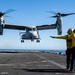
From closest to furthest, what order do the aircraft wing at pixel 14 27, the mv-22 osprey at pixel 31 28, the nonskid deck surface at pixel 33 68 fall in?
the nonskid deck surface at pixel 33 68, the mv-22 osprey at pixel 31 28, the aircraft wing at pixel 14 27

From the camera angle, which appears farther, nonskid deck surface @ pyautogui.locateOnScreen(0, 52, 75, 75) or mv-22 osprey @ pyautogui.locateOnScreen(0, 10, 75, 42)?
mv-22 osprey @ pyautogui.locateOnScreen(0, 10, 75, 42)

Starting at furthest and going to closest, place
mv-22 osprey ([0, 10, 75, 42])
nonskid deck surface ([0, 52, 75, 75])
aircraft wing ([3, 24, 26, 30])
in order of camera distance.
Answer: aircraft wing ([3, 24, 26, 30]) → mv-22 osprey ([0, 10, 75, 42]) → nonskid deck surface ([0, 52, 75, 75])

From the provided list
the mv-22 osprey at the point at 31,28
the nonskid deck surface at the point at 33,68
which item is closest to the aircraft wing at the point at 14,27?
the mv-22 osprey at the point at 31,28

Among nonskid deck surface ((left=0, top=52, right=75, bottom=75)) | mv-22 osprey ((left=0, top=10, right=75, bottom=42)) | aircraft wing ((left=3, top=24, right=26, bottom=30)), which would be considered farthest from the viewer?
Answer: aircraft wing ((left=3, top=24, right=26, bottom=30))

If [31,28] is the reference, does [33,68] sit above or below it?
below

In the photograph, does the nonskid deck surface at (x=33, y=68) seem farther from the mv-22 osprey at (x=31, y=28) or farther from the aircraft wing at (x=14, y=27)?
the aircraft wing at (x=14, y=27)

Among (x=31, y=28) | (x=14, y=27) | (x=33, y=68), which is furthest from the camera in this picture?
(x=14, y=27)

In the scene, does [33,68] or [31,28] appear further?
[31,28]

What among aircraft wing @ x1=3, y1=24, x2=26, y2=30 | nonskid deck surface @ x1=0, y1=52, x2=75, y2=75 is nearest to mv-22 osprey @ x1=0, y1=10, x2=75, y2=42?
aircraft wing @ x1=3, y1=24, x2=26, y2=30

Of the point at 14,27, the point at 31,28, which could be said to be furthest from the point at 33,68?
the point at 14,27

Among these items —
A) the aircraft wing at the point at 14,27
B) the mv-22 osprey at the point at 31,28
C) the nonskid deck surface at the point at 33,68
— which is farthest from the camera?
the aircraft wing at the point at 14,27

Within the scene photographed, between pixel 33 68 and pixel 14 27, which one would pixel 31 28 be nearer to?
pixel 14 27

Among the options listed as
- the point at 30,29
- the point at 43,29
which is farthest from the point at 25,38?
the point at 43,29

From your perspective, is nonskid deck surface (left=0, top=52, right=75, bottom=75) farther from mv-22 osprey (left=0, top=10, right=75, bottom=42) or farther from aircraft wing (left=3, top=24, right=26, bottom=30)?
aircraft wing (left=3, top=24, right=26, bottom=30)
